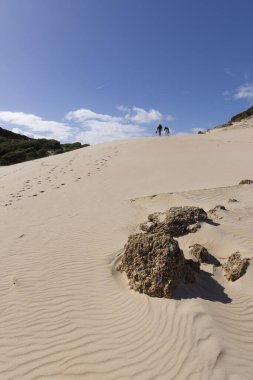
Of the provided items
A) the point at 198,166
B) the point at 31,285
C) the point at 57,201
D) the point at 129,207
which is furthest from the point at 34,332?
the point at 198,166

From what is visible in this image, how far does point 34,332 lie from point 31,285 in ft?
5.21

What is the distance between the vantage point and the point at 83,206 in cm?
1265

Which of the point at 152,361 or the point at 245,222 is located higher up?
the point at 245,222

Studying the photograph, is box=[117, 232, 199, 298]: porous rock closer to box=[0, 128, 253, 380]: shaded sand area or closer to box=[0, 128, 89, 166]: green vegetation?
box=[0, 128, 253, 380]: shaded sand area

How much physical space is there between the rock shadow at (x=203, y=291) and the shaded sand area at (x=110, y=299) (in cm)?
3

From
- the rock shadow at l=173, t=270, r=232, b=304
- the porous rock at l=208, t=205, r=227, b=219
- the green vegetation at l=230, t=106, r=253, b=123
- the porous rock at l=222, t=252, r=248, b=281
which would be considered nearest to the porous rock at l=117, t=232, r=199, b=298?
the rock shadow at l=173, t=270, r=232, b=304

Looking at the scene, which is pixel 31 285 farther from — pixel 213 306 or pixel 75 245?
pixel 213 306

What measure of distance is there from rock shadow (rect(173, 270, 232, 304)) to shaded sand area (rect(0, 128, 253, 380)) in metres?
0.03

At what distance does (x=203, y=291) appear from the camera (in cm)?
563

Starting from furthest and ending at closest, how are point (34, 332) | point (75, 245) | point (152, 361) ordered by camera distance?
1. point (75, 245)
2. point (34, 332)
3. point (152, 361)

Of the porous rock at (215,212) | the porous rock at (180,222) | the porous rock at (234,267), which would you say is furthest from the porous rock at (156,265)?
the porous rock at (215,212)

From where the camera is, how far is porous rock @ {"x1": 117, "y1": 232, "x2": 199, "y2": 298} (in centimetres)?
539

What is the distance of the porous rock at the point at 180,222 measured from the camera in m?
8.19

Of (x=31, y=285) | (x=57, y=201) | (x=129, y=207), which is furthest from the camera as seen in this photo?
(x=57, y=201)
